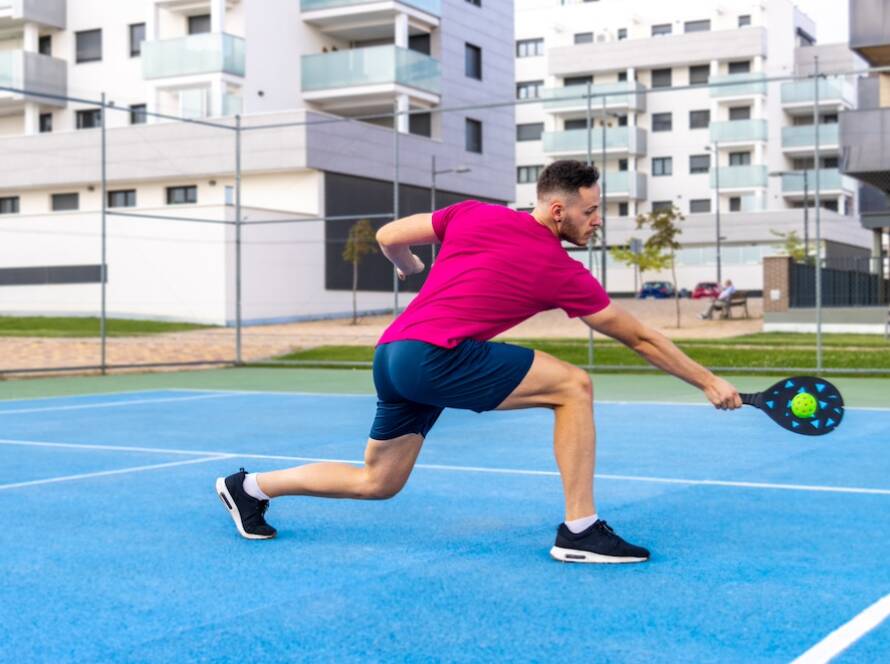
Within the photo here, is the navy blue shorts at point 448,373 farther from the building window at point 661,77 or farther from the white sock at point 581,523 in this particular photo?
the building window at point 661,77

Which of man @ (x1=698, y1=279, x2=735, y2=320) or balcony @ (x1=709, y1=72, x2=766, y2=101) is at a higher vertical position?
balcony @ (x1=709, y1=72, x2=766, y2=101)

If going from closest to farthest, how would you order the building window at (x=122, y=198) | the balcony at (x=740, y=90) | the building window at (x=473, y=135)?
the building window at (x=122, y=198) < the building window at (x=473, y=135) < the balcony at (x=740, y=90)

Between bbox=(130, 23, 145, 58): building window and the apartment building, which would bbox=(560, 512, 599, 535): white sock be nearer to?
the apartment building

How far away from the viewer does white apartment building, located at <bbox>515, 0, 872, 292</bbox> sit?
5516cm

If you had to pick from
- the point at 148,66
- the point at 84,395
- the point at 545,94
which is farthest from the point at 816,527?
the point at 545,94

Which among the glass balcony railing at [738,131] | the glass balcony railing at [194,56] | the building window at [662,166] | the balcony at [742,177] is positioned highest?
the glass balcony railing at [738,131]

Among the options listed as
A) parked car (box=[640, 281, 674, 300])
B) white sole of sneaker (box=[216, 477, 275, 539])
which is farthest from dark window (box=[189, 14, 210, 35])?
white sole of sneaker (box=[216, 477, 275, 539])

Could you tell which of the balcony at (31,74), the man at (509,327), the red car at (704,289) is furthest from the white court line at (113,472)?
the red car at (704,289)

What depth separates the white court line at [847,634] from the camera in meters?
3.47

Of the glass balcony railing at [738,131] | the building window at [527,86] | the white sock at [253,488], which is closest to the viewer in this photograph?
the white sock at [253,488]

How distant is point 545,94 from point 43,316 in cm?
3560

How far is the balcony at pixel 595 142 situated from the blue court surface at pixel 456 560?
4546 centimetres

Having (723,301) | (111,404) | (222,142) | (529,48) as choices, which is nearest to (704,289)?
(723,301)

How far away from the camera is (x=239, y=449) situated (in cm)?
877
